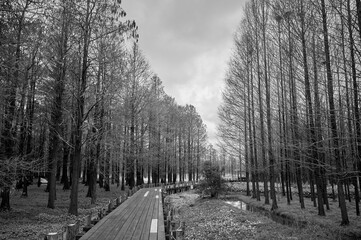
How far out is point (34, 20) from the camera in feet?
24.9

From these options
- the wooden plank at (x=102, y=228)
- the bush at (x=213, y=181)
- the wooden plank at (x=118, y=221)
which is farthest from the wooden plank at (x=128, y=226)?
the bush at (x=213, y=181)

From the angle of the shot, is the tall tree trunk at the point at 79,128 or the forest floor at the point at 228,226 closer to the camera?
the forest floor at the point at 228,226

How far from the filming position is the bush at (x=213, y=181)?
2364 cm

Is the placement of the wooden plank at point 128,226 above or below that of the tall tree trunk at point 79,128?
below

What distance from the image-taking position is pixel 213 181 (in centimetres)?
2375

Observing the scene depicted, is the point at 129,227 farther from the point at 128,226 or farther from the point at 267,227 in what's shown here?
the point at 267,227

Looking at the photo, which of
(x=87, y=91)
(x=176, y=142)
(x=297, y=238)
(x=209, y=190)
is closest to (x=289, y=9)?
(x=297, y=238)

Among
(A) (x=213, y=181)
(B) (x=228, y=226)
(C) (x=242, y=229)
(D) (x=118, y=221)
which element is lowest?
(B) (x=228, y=226)

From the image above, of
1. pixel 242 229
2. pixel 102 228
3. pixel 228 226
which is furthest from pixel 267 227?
pixel 102 228

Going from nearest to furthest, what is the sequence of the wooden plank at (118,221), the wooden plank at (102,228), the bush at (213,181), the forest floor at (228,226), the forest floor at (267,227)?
1. the wooden plank at (102,228)
2. the wooden plank at (118,221)
3. the forest floor at (228,226)
4. the forest floor at (267,227)
5. the bush at (213,181)

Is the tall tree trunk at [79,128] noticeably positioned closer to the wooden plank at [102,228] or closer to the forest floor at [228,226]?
the forest floor at [228,226]

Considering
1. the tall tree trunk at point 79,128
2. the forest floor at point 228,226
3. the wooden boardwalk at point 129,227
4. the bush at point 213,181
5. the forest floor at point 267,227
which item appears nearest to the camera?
the wooden boardwalk at point 129,227

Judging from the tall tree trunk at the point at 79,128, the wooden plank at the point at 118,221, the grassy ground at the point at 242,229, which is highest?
the tall tree trunk at the point at 79,128

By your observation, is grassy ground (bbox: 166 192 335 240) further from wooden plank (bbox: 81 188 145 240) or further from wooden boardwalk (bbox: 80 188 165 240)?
wooden plank (bbox: 81 188 145 240)
